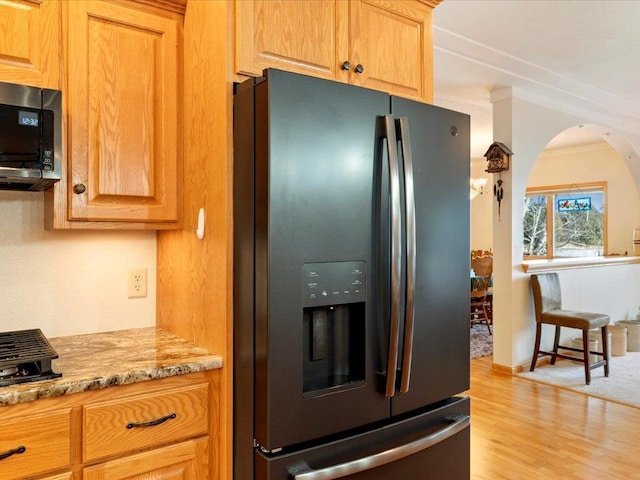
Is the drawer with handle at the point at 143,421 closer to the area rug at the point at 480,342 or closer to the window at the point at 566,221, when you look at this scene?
the area rug at the point at 480,342

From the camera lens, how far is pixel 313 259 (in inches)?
53.7

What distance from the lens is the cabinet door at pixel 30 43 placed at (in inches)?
59.6

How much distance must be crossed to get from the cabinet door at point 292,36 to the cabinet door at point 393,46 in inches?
2.5

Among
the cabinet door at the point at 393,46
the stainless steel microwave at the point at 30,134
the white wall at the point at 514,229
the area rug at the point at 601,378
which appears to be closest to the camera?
the stainless steel microwave at the point at 30,134

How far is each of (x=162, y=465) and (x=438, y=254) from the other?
1.09m

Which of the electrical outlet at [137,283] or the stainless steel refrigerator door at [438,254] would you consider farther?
Answer: the electrical outlet at [137,283]

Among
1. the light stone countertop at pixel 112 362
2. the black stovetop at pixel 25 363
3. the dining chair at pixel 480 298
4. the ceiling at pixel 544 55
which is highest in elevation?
the ceiling at pixel 544 55

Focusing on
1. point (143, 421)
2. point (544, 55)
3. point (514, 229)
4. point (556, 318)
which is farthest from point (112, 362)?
point (556, 318)

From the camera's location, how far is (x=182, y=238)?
181 cm

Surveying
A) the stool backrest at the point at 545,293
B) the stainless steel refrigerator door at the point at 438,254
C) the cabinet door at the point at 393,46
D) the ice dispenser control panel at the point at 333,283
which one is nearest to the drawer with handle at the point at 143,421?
the ice dispenser control panel at the point at 333,283

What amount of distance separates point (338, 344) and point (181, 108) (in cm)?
105

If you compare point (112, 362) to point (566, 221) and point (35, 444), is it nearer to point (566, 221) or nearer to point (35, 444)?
point (35, 444)

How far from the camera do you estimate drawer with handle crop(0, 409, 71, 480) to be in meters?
1.22

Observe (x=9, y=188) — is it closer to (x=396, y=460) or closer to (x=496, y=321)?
(x=396, y=460)
